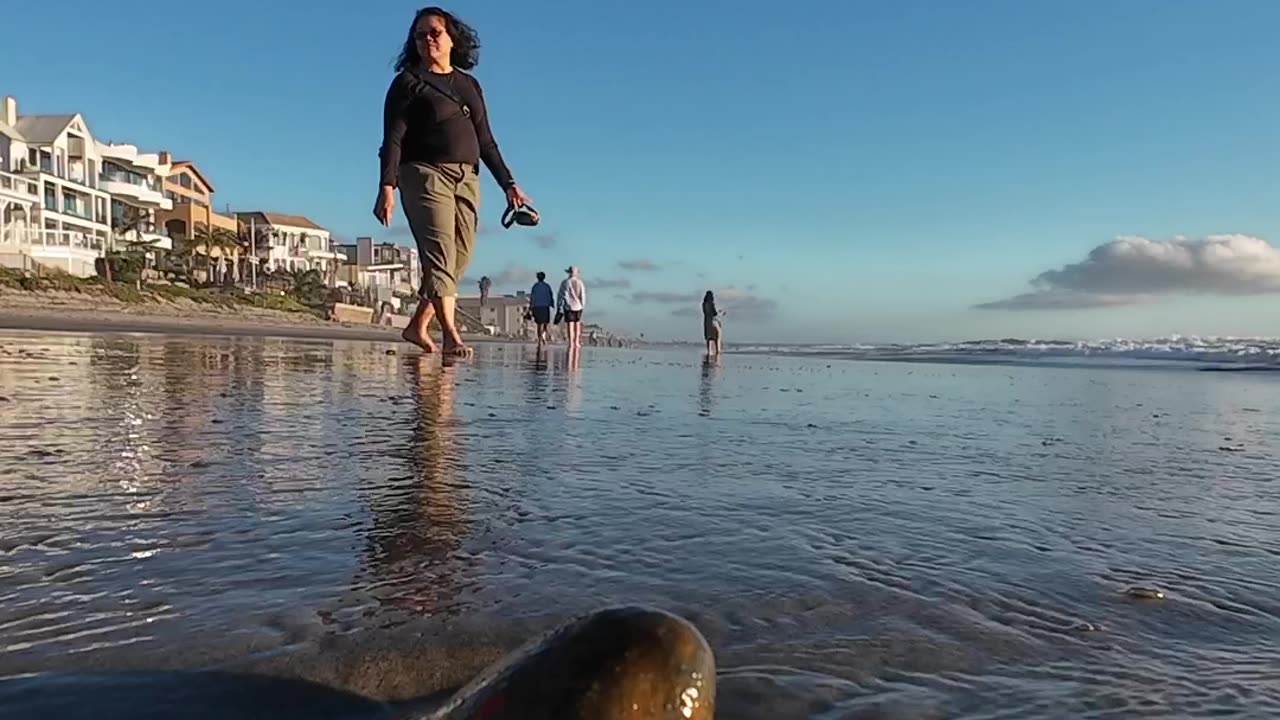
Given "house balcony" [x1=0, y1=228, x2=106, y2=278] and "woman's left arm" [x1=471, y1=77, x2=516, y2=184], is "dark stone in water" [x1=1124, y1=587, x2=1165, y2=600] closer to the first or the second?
"woman's left arm" [x1=471, y1=77, x2=516, y2=184]

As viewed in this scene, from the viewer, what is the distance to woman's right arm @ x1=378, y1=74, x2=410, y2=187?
228 inches

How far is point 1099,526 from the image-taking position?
2188mm

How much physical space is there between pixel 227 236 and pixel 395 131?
63265 millimetres

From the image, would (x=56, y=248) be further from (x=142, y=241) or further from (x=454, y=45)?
(x=454, y=45)

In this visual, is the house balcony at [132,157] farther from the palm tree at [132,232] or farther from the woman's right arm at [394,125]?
the woman's right arm at [394,125]

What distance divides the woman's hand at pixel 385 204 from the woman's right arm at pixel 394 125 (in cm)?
11

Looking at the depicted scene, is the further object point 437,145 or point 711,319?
point 711,319

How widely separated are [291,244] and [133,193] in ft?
69.5

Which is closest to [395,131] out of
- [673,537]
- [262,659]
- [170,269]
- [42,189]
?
[673,537]

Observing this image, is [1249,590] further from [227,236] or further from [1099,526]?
[227,236]

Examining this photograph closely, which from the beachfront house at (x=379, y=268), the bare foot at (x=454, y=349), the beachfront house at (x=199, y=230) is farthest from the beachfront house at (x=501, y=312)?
the bare foot at (x=454, y=349)

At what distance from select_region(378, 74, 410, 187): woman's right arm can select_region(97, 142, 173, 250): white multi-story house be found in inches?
2236

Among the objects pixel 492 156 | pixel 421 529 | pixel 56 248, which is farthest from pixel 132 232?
pixel 421 529

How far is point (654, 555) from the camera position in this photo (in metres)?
1.72
